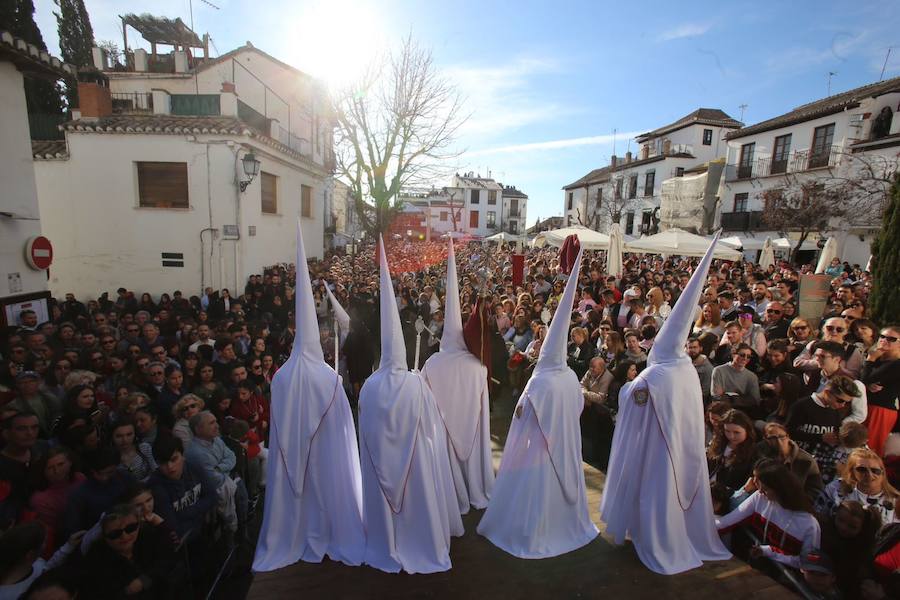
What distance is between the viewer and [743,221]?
24.6 meters

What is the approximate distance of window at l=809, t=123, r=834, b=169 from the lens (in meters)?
20.7

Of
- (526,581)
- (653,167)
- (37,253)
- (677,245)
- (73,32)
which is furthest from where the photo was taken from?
(653,167)

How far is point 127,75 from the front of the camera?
16750 millimetres

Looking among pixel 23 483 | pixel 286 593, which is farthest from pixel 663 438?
pixel 23 483

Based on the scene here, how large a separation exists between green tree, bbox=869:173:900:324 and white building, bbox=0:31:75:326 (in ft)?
44.3

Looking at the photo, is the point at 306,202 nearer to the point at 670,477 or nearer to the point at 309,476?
the point at 309,476

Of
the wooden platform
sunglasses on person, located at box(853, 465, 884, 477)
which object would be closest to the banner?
the wooden platform

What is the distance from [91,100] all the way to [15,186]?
20.0ft

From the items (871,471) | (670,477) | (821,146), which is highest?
(821,146)

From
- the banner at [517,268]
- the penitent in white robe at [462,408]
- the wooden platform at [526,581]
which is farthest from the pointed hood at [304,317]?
the banner at [517,268]

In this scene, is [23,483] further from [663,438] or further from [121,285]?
[121,285]

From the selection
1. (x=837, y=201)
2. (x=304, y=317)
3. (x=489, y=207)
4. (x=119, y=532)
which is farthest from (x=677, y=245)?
(x=489, y=207)

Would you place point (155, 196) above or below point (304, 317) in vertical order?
above

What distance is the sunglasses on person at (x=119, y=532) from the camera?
2.64 meters
